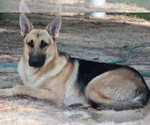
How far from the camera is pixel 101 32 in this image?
12539 millimetres

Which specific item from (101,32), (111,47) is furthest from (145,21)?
(111,47)

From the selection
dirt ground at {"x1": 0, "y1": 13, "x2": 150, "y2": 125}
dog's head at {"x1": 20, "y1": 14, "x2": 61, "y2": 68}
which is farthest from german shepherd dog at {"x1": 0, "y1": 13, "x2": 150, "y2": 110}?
dirt ground at {"x1": 0, "y1": 13, "x2": 150, "y2": 125}

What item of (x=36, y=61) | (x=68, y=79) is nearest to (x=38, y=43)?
(x=36, y=61)

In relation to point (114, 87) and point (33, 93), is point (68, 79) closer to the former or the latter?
point (33, 93)

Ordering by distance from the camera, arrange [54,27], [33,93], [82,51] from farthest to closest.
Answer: [82,51], [54,27], [33,93]

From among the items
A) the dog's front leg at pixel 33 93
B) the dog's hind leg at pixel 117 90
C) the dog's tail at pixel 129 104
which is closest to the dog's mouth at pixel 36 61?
the dog's front leg at pixel 33 93

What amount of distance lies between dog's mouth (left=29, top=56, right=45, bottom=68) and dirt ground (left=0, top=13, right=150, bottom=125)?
612mm

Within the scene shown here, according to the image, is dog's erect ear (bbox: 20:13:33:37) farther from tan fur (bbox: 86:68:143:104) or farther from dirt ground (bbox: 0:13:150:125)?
tan fur (bbox: 86:68:143:104)

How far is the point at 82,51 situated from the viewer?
976 cm

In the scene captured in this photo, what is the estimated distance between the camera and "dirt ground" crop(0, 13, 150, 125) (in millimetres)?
4809

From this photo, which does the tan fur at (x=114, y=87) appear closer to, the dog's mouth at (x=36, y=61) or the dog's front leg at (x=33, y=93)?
the dog's front leg at (x=33, y=93)

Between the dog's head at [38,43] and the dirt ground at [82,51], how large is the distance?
736mm

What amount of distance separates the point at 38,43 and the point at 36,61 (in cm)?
34

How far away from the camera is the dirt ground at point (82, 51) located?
4.81 meters
